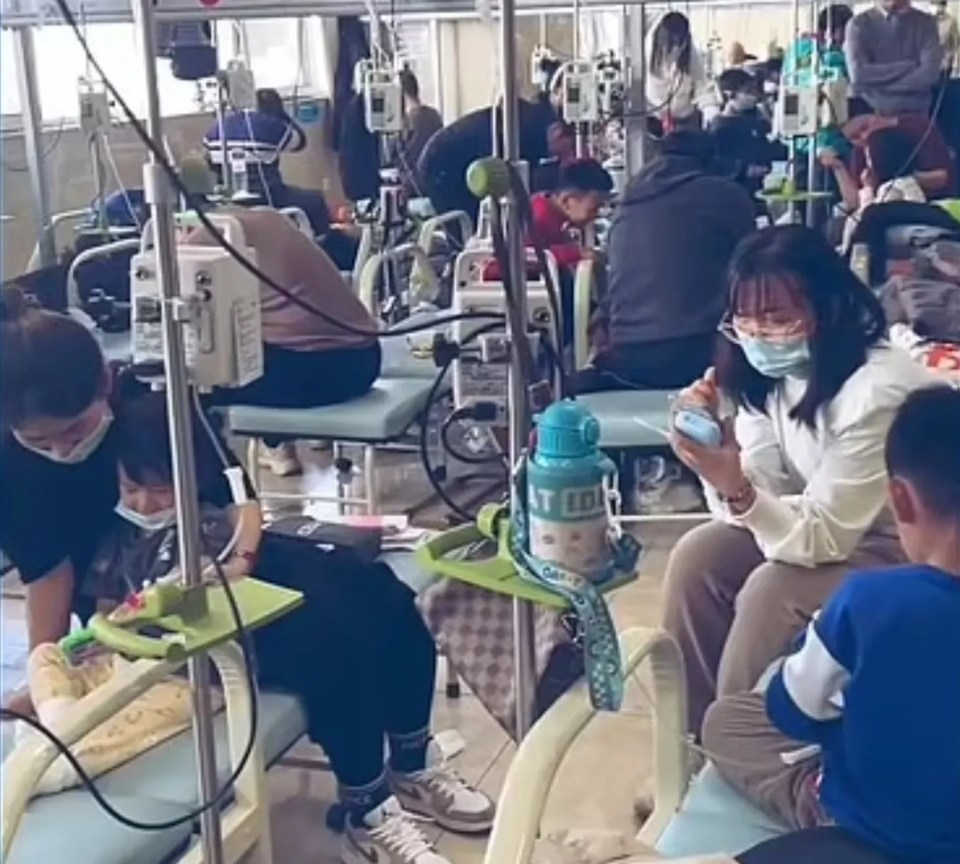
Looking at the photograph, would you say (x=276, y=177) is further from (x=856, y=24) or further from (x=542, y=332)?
(x=542, y=332)

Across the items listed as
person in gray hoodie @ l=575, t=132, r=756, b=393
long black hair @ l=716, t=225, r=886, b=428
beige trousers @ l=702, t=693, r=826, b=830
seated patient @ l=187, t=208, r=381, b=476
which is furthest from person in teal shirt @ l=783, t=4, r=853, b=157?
beige trousers @ l=702, t=693, r=826, b=830

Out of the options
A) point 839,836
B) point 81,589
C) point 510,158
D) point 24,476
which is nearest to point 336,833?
point 81,589

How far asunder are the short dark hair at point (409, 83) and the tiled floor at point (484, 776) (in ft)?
8.69

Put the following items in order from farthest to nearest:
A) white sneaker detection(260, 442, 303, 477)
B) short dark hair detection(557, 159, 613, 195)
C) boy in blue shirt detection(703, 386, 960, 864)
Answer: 1. short dark hair detection(557, 159, 613, 195)
2. white sneaker detection(260, 442, 303, 477)
3. boy in blue shirt detection(703, 386, 960, 864)

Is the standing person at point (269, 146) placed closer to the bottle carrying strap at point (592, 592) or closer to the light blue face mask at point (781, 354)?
the light blue face mask at point (781, 354)

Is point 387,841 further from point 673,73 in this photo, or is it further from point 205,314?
point 673,73

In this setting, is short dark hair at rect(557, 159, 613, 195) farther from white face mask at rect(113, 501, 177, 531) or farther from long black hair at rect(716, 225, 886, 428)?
white face mask at rect(113, 501, 177, 531)

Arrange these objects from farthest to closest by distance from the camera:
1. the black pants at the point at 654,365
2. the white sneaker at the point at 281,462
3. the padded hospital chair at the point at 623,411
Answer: the white sneaker at the point at 281,462 → the black pants at the point at 654,365 → the padded hospital chair at the point at 623,411

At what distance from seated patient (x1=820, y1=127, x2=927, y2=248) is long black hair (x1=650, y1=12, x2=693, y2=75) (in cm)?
90

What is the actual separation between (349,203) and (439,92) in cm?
53

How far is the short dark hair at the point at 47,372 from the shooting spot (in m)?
2.04

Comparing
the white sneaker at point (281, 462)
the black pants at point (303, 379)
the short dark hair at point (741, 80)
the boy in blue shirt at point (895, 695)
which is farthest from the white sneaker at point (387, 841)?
the short dark hair at point (741, 80)

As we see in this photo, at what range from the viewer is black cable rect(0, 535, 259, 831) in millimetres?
1653

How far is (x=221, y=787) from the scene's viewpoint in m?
→ 1.78
